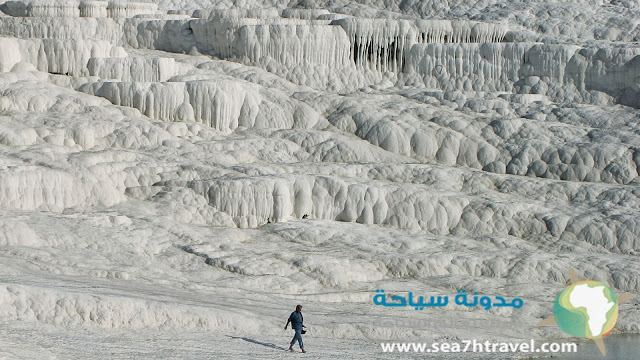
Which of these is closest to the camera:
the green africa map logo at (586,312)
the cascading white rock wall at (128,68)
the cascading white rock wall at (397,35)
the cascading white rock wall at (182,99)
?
the green africa map logo at (586,312)

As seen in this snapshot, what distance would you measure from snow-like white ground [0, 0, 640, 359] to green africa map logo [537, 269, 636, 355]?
0.69 metres

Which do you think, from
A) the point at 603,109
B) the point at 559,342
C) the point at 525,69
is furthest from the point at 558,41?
the point at 559,342

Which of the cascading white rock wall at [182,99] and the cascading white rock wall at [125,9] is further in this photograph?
the cascading white rock wall at [125,9]

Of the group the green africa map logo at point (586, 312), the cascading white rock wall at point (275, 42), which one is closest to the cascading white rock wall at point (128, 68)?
the cascading white rock wall at point (275, 42)

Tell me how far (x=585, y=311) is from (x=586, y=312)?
0.12 ft

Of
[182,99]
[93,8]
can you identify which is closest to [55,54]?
[182,99]

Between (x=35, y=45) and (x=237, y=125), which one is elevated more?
(x=35, y=45)

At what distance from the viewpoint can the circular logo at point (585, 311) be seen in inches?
799

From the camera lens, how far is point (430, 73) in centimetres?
3756

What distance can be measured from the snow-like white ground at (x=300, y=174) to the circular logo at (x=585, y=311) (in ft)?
2.34

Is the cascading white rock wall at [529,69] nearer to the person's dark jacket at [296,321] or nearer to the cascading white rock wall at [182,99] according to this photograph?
the cascading white rock wall at [182,99]

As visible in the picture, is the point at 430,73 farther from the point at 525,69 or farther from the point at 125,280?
the point at 125,280

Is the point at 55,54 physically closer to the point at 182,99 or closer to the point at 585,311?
the point at 182,99

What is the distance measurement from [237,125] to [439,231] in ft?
27.3
